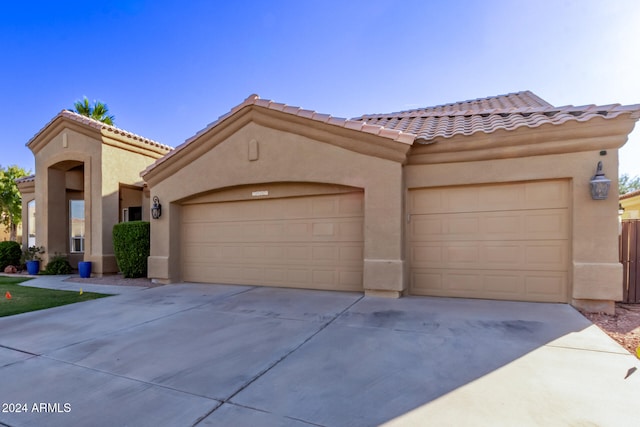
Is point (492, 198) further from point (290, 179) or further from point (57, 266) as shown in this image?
point (57, 266)

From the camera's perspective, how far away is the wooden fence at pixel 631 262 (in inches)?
261

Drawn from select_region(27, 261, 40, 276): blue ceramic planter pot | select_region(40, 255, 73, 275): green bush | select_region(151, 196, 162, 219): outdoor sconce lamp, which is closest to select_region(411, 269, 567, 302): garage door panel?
select_region(151, 196, 162, 219): outdoor sconce lamp

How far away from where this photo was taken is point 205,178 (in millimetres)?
8812

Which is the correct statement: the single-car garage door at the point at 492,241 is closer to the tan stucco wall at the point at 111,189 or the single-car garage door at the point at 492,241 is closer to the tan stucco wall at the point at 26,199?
the tan stucco wall at the point at 111,189

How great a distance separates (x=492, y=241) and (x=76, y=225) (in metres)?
15.6

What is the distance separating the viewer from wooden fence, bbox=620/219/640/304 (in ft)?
21.7

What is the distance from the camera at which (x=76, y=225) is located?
534 inches

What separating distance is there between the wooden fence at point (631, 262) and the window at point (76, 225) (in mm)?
17720

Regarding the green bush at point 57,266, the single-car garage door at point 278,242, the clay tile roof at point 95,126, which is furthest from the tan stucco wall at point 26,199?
the single-car garage door at point 278,242

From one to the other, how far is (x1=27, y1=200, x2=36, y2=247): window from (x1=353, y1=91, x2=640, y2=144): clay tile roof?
15.4 metres

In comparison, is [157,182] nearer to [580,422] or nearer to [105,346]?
[105,346]

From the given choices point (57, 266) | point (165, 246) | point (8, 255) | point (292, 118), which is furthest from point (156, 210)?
point (8, 255)

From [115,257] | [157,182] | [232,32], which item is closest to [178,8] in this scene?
[232,32]

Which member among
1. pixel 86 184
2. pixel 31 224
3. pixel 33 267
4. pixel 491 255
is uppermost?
pixel 86 184
